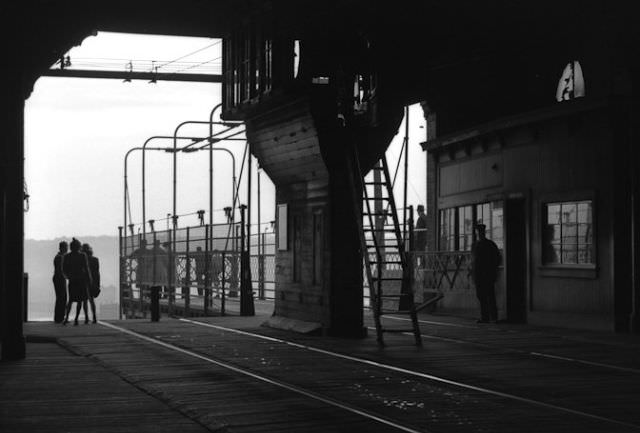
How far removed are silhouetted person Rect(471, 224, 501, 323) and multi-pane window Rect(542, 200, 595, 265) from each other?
3.70 feet

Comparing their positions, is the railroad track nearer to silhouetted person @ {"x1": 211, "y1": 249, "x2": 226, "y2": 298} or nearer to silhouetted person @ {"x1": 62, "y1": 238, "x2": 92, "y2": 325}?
silhouetted person @ {"x1": 62, "y1": 238, "x2": 92, "y2": 325}

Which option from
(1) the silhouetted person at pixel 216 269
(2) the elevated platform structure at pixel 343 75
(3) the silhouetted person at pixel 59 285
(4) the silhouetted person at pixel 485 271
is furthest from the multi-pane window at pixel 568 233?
(3) the silhouetted person at pixel 59 285

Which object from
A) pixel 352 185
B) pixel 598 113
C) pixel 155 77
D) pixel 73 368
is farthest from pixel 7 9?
pixel 155 77

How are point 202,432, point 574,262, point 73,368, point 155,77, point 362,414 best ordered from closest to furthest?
point 202,432, point 362,414, point 73,368, point 574,262, point 155,77

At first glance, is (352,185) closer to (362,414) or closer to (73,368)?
(73,368)

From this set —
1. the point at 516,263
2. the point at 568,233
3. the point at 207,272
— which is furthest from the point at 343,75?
the point at 207,272

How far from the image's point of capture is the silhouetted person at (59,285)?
25516 millimetres

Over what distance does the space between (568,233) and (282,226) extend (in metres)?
5.38

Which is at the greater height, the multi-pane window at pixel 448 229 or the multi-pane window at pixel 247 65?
the multi-pane window at pixel 247 65

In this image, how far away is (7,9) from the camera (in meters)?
16.0

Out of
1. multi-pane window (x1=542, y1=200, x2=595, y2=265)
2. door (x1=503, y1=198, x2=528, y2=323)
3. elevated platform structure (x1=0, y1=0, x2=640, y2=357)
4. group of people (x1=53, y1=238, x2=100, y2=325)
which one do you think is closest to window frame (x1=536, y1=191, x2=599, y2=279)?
multi-pane window (x1=542, y1=200, x2=595, y2=265)

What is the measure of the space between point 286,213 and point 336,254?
8.62 feet

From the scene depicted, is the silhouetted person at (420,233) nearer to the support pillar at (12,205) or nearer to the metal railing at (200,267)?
the metal railing at (200,267)

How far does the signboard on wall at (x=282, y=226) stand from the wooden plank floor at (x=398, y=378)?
2073mm
